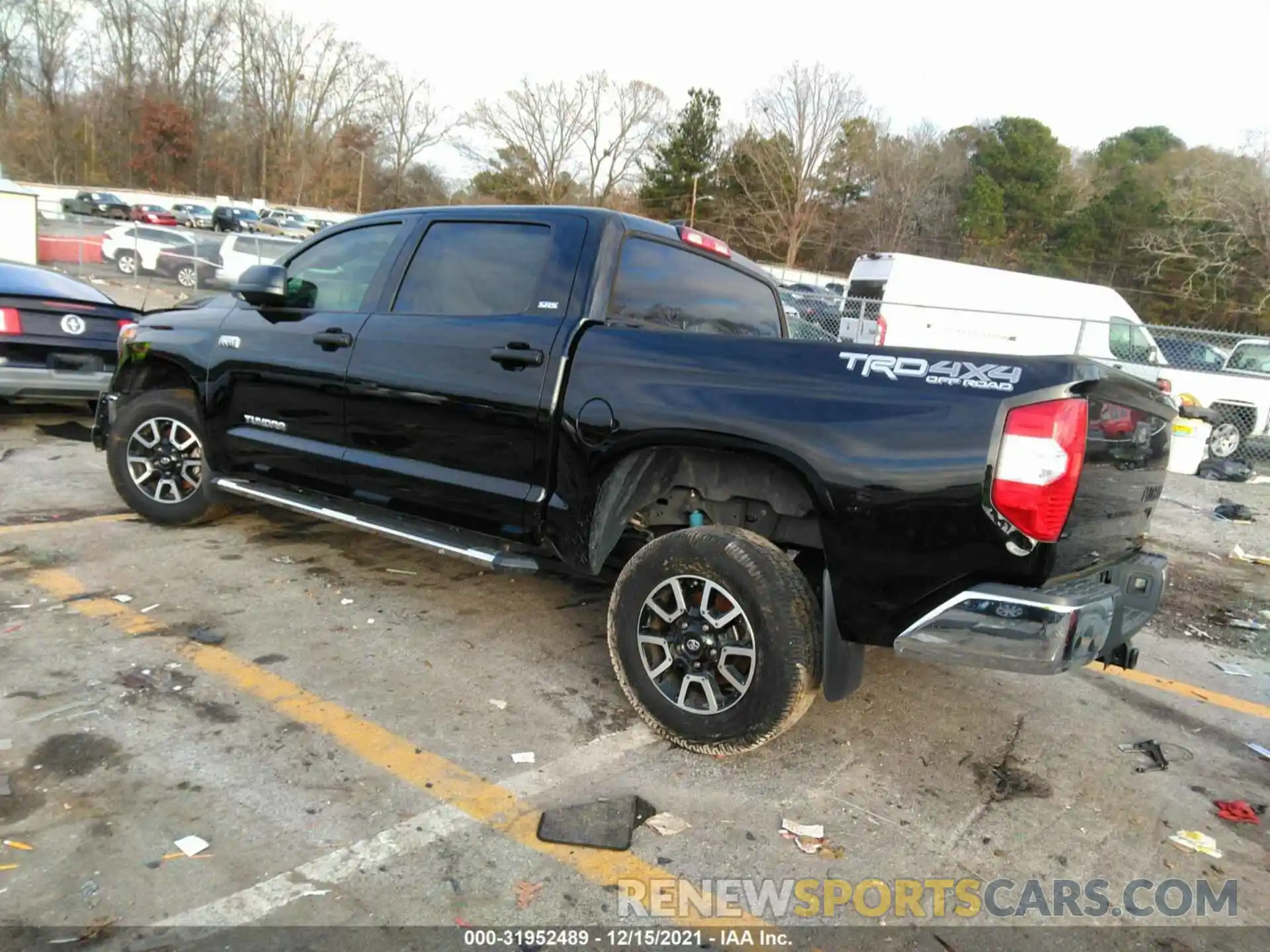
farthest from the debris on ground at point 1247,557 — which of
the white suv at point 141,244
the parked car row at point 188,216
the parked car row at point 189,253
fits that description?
the parked car row at point 188,216

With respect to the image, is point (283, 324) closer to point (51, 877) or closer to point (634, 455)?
point (634, 455)

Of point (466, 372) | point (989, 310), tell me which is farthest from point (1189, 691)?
point (989, 310)

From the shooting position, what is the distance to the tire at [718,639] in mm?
2938

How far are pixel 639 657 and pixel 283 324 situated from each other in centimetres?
266

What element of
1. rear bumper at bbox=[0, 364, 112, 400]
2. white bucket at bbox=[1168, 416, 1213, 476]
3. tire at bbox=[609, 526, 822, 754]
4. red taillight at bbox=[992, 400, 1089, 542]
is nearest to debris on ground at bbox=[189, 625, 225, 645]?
tire at bbox=[609, 526, 822, 754]

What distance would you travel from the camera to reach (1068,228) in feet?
174

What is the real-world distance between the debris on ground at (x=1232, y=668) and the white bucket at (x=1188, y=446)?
684 cm

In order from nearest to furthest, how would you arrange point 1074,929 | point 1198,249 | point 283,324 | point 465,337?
point 1074,929
point 465,337
point 283,324
point 1198,249

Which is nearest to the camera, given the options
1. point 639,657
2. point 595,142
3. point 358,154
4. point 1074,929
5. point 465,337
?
point 1074,929

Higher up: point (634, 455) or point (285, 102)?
point (285, 102)

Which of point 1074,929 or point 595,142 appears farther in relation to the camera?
point 595,142

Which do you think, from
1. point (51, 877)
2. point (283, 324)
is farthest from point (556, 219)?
point (51, 877)

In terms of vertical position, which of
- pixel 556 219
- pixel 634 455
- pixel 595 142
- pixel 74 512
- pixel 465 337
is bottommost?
pixel 74 512

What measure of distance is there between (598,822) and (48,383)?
6408mm
